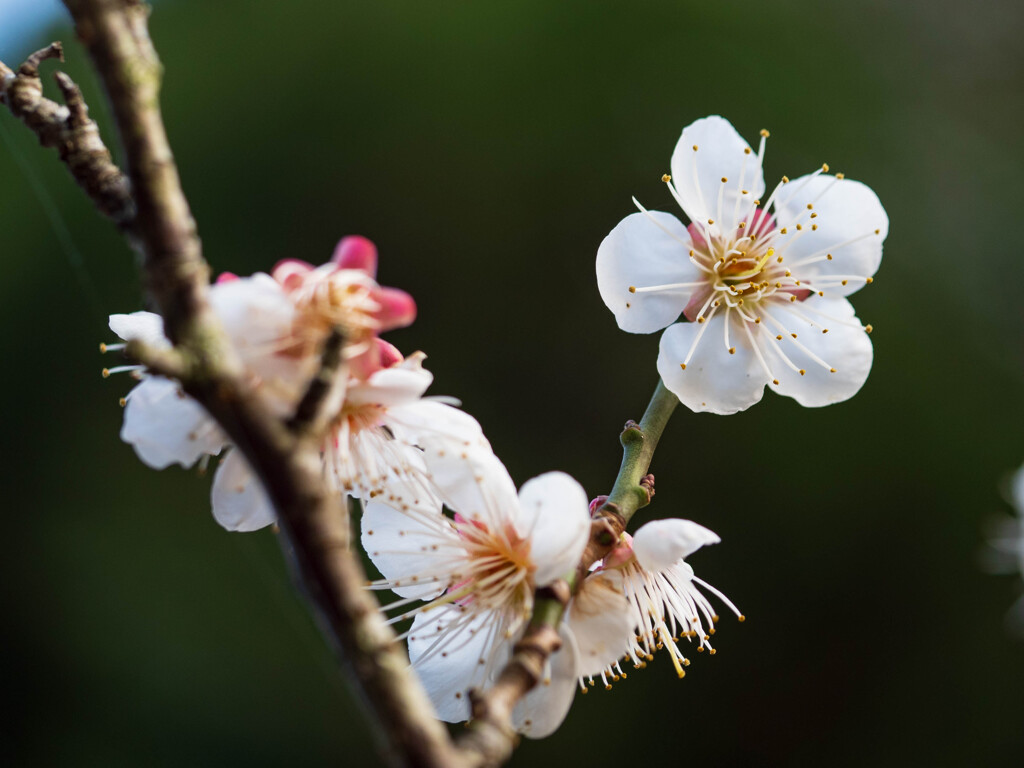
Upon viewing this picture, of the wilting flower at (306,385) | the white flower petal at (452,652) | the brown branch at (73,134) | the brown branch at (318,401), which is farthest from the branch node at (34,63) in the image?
the white flower petal at (452,652)

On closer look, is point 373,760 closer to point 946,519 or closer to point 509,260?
point 509,260

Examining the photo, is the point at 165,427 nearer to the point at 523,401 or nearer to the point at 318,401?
the point at 318,401

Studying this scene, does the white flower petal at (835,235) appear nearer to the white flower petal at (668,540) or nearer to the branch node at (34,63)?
the white flower petal at (668,540)

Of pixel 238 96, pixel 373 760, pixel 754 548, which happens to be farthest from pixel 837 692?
pixel 238 96

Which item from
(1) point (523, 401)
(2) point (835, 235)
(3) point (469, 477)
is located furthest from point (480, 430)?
(1) point (523, 401)

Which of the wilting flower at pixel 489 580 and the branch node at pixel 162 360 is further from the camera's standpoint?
the wilting flower at pixel 489 580
